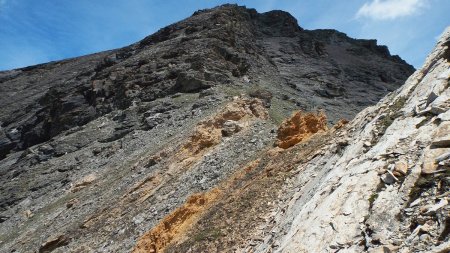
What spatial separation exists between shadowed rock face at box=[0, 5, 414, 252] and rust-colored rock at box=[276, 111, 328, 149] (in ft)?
7.97

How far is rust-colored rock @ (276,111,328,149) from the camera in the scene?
20.8m

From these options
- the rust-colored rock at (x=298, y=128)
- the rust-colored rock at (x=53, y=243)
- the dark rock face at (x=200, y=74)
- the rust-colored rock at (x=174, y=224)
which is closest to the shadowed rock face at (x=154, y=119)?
the rust-colored rock at (x=53, y=243)

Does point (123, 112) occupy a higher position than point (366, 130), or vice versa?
point (123, 112)

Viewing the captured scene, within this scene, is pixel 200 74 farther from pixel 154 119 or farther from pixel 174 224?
pixel 174 224

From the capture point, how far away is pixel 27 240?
28.1 m

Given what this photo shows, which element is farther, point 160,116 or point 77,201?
point 160,116

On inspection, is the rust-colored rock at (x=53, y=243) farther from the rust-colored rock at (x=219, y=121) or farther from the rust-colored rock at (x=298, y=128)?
the rust-colored rock at (x=298, y=128)

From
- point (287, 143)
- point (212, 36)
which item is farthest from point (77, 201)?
point (212, 36)

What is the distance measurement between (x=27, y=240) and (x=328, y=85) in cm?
5314

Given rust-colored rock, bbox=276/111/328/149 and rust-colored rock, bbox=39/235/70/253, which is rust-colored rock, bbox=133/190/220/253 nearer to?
rust-colored rock, bbox=276/111/328/149

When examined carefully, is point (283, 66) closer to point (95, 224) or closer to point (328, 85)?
point (328, 85)

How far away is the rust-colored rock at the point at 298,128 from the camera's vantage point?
68.3 ft

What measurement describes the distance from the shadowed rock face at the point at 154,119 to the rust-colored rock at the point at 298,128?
243 centimetres

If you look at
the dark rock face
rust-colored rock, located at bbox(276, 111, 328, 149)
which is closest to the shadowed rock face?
the dark rock face
